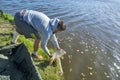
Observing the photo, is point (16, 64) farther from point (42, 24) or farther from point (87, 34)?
point (87, 34)

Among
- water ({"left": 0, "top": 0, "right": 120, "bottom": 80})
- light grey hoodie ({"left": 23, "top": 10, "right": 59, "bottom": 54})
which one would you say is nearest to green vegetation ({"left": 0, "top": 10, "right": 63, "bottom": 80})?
water ({"left": 0, "top": 0, "right": 120, "bottom": 80})

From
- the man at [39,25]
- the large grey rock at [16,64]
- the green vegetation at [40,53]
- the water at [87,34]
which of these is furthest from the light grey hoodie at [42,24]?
the water at [87,34]

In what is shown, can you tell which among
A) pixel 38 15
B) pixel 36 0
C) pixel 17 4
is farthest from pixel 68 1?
pixel 38 15

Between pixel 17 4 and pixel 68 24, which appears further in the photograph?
pixel 17 4

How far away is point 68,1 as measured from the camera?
16.0 metres

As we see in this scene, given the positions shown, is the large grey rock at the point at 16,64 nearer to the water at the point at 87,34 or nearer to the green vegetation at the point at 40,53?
the green vegetation at the point at 40,53

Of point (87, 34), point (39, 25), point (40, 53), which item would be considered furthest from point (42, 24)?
point (87, 34)

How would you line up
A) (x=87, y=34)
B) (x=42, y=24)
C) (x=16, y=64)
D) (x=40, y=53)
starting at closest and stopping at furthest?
1. (x=42, y=24)
2. (x=16, y=64)
3. (x=40, y=53)
4. (x=87, y=34)

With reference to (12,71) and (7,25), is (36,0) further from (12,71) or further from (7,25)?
(12,71)

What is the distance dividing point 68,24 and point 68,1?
471 centimetres

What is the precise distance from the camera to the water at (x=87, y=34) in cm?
769

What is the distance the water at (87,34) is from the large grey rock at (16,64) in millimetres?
1447

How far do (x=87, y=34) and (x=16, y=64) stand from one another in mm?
4955

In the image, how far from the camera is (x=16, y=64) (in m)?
6.43
